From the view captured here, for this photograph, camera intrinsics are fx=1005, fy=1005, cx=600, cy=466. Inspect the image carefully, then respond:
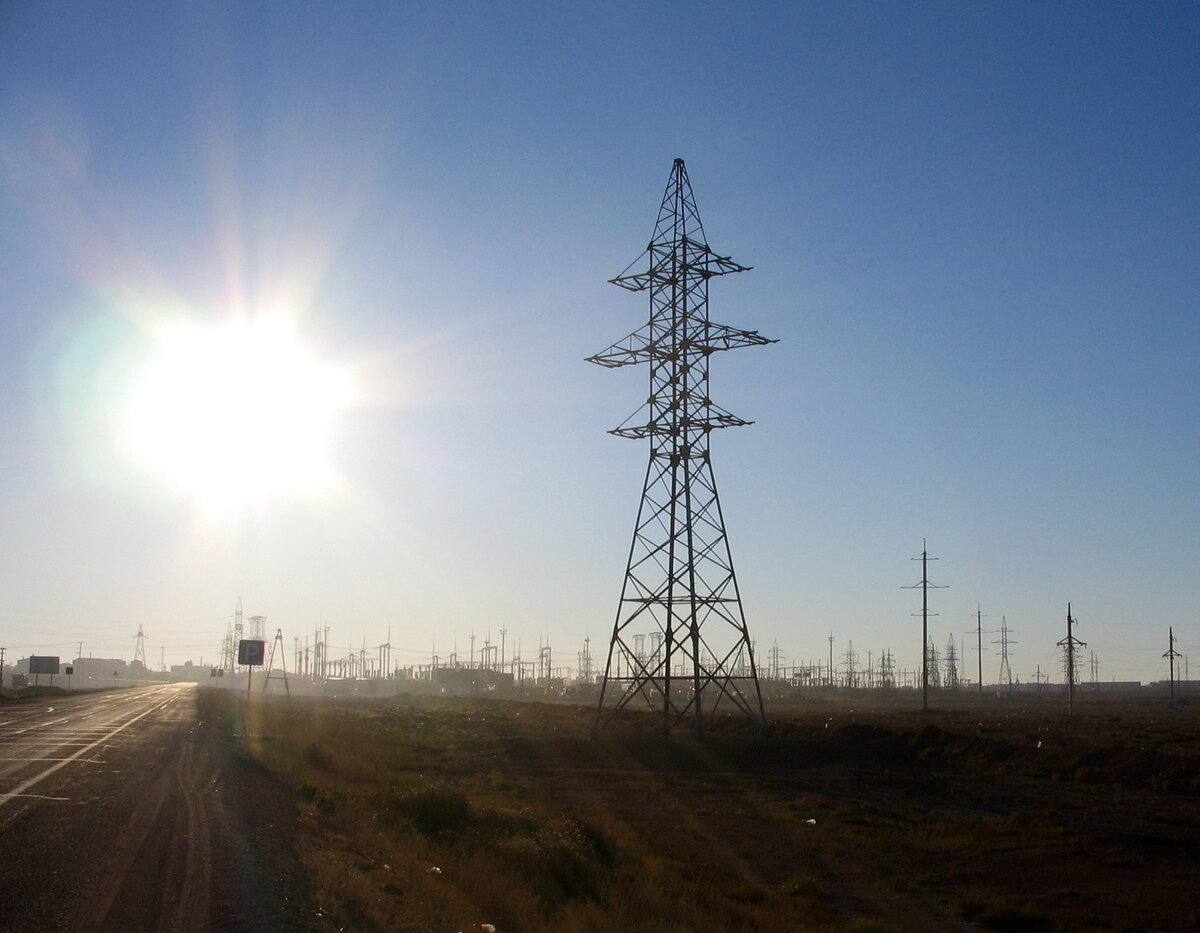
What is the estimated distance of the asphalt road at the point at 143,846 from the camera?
10.3 m

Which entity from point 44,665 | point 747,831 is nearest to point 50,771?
point 747,831

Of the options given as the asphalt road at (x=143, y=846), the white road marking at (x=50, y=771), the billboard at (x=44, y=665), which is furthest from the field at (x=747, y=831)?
A: the billboard at (x=44, y=665)

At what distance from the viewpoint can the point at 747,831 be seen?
2477 centimetres

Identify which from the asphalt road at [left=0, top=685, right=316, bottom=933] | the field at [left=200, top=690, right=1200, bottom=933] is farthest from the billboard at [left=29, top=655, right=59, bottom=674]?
the asphalt road at [left=0, top=685, right=316, bottom=933]

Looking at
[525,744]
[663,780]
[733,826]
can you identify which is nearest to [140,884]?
[733,826]

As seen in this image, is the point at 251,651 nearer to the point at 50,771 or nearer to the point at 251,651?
the point at 251,651

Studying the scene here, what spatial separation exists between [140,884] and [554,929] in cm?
494

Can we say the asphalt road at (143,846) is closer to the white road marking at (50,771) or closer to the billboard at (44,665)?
the white road marking at (50,771)

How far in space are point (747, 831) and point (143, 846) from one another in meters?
15.3

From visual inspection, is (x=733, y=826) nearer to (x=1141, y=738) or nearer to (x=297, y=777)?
(x=297, y=777)

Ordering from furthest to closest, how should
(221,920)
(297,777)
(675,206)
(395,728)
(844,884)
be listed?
(395,728)
(675,206)
(297,777)
(844,884)
(221,920)

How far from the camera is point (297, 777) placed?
2392 centimetres

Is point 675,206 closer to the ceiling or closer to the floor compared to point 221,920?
closer to the ceiling

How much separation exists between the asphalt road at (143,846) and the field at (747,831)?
76 centimetres
